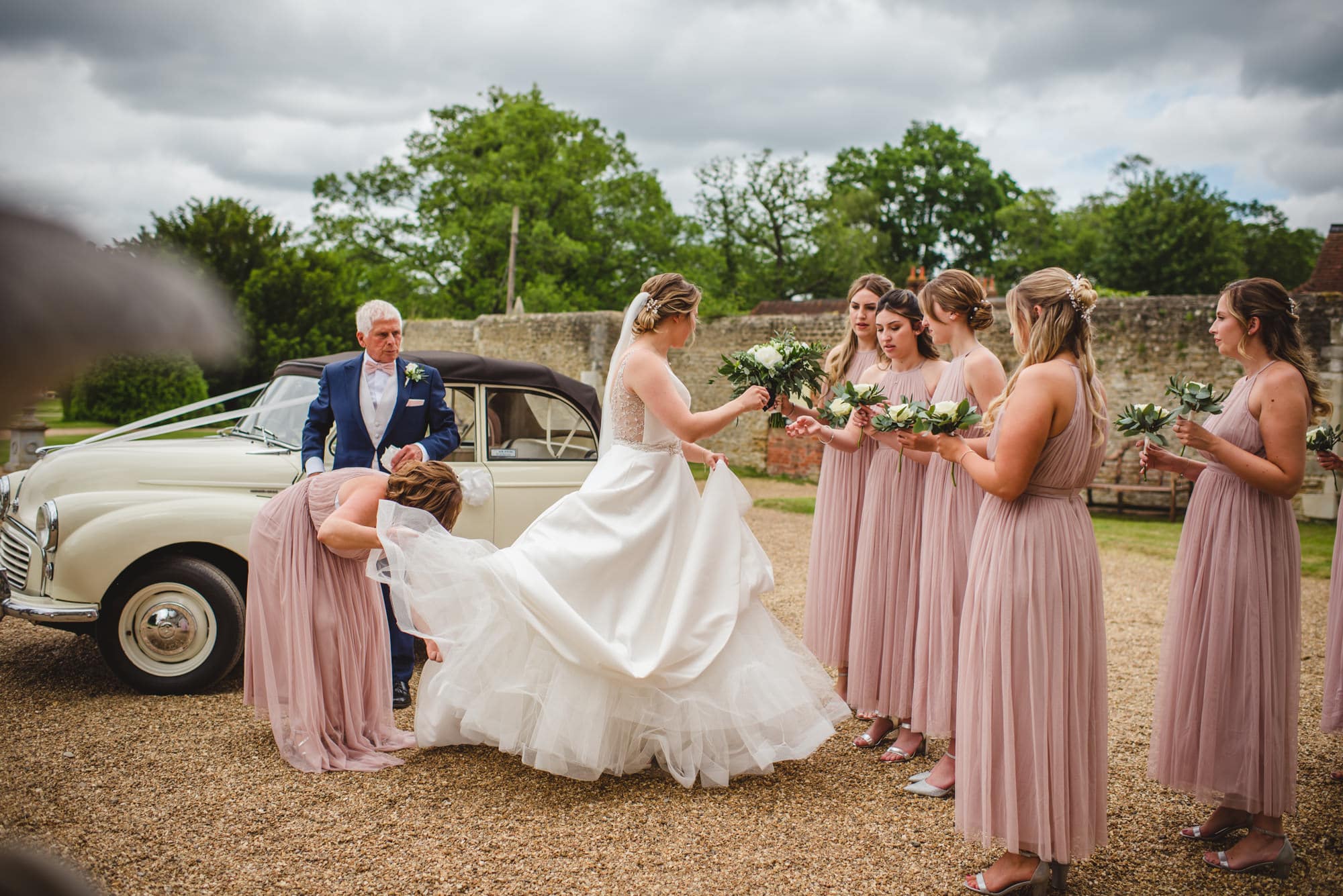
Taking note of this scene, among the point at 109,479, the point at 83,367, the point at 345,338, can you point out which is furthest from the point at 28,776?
the point at 345,338

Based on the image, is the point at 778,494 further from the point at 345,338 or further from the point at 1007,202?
the point at 1007,202

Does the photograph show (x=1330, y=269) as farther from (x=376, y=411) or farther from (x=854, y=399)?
(x=376, y=411)

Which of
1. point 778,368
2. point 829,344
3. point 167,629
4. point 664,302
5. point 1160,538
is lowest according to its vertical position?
point 1160,538

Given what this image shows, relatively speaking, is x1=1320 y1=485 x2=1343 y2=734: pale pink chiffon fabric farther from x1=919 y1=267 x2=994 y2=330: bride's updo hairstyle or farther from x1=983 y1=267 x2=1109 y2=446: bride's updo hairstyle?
x1=983 y1=267 x2=1109 y2=446: bride's updo hairstyle

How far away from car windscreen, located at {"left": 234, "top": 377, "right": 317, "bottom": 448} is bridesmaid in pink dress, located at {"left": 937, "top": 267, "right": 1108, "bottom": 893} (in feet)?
15.6

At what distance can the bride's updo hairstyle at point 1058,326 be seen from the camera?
3.11m

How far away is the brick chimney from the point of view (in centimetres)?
1734

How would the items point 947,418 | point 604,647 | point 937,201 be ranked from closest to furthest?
point 947,418 < point 604,647 < point 937,201

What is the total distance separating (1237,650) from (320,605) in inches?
159

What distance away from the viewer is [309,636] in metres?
4.21

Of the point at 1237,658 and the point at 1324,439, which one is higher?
the point at 1324,439

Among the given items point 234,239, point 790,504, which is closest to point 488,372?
point 790,504

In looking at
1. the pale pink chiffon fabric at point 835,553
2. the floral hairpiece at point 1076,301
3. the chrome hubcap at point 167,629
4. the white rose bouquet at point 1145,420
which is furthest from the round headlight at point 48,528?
the white rose bouquet at point 1145,420

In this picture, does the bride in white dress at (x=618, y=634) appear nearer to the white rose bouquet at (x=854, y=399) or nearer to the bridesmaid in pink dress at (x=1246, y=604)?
the white rose bouquet at (x=854, y=399)
